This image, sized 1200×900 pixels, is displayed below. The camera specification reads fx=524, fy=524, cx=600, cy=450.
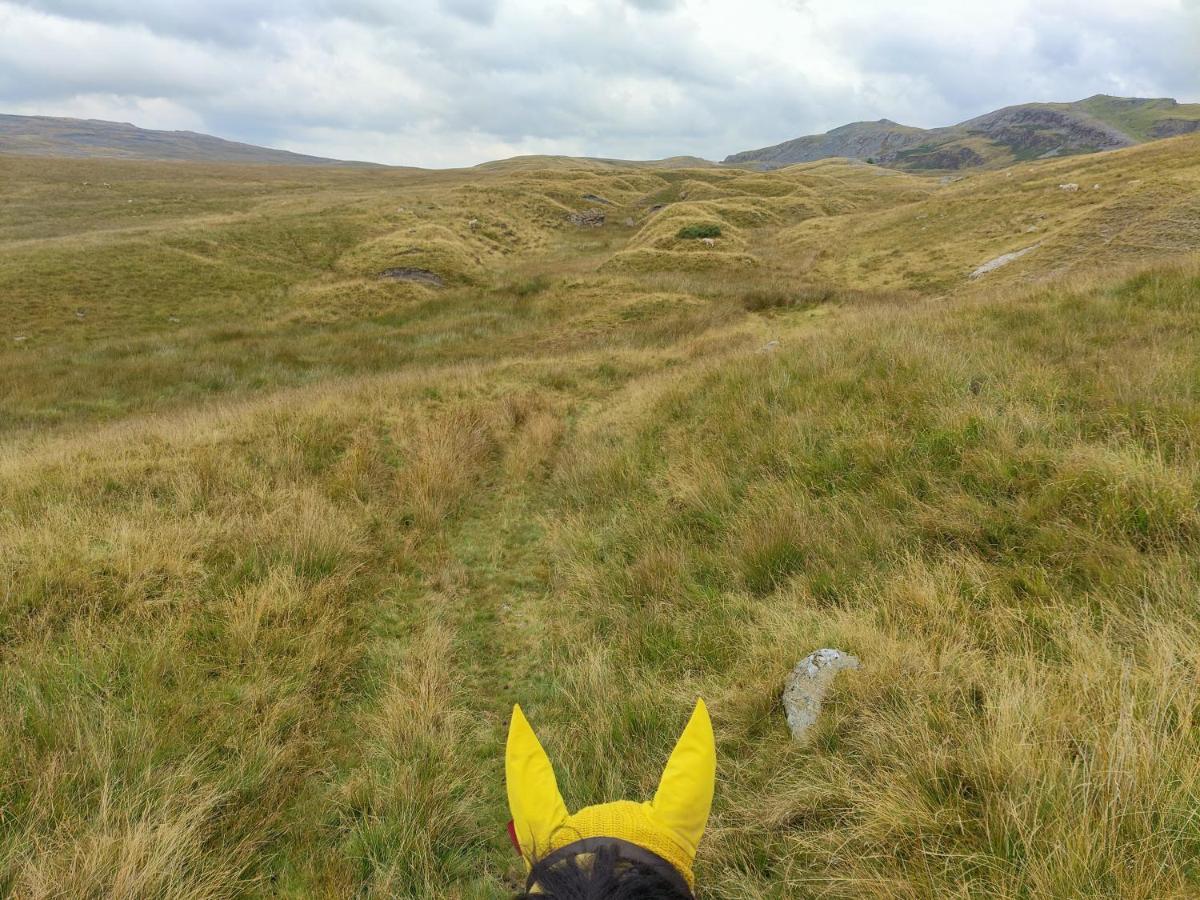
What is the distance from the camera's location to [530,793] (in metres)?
1.66

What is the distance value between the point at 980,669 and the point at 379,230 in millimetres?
37574

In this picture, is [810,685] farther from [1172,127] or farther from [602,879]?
[1172,127]

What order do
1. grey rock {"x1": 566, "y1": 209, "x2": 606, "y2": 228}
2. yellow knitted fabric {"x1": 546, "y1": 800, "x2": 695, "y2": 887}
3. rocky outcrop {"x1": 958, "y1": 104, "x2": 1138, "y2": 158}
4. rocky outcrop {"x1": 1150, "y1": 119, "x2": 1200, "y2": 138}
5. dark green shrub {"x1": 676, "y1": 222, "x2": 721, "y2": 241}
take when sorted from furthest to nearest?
rocky outcrop {"x1": 958, "y1": 104, "x2": 1138, "y2": 158} < rocky outcrop {"x1": 1150, "y1": 119, "x2": 1200, "y2": 138} < grey rock {"x1": 566, "y1": 209, "x2": 606, "y2": 228} < dark green shrub {"x1": 676, "y1": 222, "x2": 721, "y2": 241} < yellow knitted fabric {"x1": 546, "y1": 800, "x2": 695, "y2": 887}

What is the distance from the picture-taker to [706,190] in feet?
169

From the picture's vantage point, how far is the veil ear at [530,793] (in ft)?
5.28

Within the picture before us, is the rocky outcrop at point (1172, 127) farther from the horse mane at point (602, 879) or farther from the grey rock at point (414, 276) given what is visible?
the horse mane at point (602, 879)

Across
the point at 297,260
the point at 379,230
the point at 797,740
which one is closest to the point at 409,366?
the point at 797,740

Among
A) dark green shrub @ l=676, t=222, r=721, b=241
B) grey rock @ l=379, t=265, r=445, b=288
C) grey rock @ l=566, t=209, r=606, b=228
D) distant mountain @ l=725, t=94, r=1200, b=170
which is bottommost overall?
grey rock @ l=379, t=265, r=445, b=288

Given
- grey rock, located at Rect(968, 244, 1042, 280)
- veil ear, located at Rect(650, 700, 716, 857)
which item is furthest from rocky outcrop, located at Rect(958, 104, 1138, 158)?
veil ear, located at Rect(650, 700, 716, 857)

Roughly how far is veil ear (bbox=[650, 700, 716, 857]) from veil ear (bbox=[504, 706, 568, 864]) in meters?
0.33

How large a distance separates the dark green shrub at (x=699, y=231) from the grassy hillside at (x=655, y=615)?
2136 cm

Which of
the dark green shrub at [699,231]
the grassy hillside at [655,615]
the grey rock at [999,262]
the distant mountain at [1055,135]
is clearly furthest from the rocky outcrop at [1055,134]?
the grassy hillside at [655,615]

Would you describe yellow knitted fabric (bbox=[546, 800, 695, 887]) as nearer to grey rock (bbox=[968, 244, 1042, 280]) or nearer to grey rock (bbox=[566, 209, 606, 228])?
grey rock (bbox=[968, 244, 1042, 280])

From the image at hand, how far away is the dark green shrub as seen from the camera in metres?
29.1
